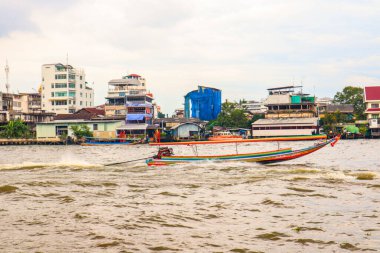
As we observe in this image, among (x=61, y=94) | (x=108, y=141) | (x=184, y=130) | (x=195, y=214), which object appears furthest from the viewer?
(x=61, y=94)

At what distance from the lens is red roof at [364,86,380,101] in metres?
63.6

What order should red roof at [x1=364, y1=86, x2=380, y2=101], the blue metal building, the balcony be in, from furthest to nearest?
the blue metal building
red roof at [x1=364, y1=86, x2=380, y2=101]
the balcony

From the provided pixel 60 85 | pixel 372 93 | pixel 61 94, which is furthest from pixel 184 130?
pixel 372 93

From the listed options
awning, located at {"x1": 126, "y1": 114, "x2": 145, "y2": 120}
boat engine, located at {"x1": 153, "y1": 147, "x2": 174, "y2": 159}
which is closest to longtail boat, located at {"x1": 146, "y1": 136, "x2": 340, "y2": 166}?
boat engine, located at {"x1": 153, "y1": 147, "x2": 174, "y2": 159}

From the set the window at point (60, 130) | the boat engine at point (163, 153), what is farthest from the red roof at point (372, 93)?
the boat engine at point (163, 153)

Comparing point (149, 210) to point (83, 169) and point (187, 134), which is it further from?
point (187, 134)

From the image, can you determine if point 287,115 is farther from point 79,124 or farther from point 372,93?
point 79,124

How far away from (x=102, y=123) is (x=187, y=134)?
41.4ft

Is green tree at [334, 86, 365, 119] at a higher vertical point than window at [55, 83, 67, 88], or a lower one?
lower

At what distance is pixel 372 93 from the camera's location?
64.0m

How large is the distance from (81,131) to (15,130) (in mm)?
10277

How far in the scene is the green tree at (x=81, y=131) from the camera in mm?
60050

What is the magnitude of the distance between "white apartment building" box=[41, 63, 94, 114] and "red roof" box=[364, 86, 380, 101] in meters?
48.4

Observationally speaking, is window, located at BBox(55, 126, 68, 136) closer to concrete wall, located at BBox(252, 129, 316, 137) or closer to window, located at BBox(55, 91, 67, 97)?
window, located at BBox(55, 91, 67, 97)
